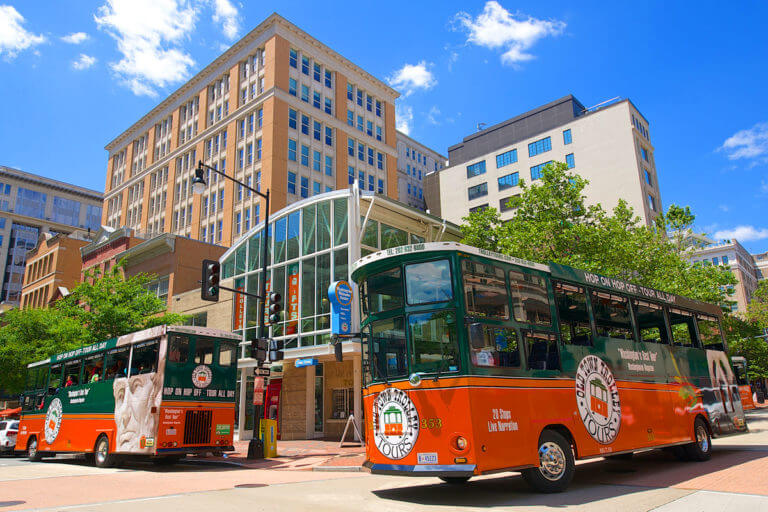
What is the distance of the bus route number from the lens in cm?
756

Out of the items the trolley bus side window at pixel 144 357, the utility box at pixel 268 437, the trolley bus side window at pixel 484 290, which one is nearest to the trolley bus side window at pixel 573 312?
the trolley bus side window at pixel 484 290

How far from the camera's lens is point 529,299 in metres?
8.73

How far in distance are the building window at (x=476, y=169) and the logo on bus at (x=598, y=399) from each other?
177 ft

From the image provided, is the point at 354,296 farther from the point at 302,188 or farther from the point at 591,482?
the point at 302,188

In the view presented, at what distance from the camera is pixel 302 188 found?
46500 mm

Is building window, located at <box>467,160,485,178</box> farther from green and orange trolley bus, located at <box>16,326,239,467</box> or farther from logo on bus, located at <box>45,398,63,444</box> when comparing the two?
logo on bus, located at <box>45,398,63,444</box>

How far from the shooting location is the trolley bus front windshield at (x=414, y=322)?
7.82 m

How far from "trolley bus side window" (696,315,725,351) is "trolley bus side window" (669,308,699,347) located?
0.32 meters

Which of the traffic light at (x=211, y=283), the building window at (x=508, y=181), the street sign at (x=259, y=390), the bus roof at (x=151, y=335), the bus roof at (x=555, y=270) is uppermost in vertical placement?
the building window at (x=508, y=181)

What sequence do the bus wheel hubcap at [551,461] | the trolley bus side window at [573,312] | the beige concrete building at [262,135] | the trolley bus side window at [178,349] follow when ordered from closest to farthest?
the bus wheel hubcap at [551,461]
the trolley bus side window at [573,312]
the trolley bus side window at [178,349]
the beige concrete building at [262,135]

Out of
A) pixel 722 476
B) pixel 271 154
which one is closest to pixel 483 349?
pixel 722 476

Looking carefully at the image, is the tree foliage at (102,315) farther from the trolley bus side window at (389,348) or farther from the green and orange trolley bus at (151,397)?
the trolley bus side window at (389,348)

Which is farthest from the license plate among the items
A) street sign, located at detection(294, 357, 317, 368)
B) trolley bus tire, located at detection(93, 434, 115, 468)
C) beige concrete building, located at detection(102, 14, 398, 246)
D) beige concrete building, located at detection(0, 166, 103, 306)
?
beige concrete building, located at detection(0, 166, 103, 306)

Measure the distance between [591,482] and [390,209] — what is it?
55.6ft
